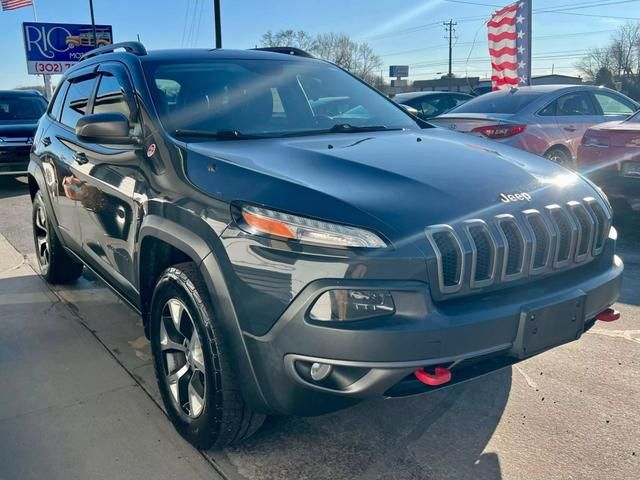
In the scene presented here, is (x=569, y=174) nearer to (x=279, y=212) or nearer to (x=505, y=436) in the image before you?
(x=505, y=436)

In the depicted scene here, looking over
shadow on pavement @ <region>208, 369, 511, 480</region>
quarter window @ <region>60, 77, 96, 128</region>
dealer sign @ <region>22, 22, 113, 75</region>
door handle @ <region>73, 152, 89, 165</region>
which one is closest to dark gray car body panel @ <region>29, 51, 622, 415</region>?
shadow on pavement @ <region>208, 369, 511, 480</region>

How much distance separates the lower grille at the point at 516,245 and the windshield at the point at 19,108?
10.8m

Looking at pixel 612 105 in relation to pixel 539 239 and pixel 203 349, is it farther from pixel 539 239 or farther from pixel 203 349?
pixel 203 349

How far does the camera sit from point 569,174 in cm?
282

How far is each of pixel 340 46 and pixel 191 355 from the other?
269ft

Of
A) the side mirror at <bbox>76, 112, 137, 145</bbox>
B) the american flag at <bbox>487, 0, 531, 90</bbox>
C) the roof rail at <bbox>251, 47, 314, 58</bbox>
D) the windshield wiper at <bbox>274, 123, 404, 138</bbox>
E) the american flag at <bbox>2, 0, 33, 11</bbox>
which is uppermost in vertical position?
the american flag at <bbox>2, 0, 33, 11</bbox>

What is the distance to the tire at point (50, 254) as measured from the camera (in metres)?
4.68

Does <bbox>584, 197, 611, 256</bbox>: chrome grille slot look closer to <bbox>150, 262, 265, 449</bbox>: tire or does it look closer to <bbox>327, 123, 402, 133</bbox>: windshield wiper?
<bbox>327, 123, 402, 133</bbox>: windshield wiper

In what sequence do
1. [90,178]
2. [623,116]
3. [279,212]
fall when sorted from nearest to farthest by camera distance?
[279,212]
[90,178]
[623,116]

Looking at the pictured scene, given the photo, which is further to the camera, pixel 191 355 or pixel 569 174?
pixel 569 174

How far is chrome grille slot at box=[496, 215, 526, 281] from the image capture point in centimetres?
224

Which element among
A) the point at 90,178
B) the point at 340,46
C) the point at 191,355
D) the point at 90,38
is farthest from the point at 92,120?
the point at 340,46

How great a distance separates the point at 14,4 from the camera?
24938mm

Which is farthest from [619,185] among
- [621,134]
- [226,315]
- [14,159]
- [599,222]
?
[14,159]
